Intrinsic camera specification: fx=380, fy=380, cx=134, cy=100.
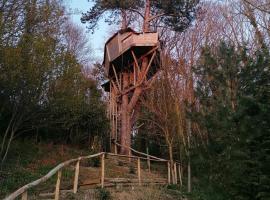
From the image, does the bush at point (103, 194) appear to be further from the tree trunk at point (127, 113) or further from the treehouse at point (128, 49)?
the treehouse at point (128, 49)

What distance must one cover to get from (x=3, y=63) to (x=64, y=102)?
2.99 m

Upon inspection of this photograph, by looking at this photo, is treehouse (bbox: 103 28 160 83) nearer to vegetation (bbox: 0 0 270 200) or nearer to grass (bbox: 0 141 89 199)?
vegetation (bbox: 0 0 270 200)

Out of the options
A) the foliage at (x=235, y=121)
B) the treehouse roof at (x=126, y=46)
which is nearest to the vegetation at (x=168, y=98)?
the foliage at (x=235, y=121)

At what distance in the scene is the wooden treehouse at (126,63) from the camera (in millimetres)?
22734

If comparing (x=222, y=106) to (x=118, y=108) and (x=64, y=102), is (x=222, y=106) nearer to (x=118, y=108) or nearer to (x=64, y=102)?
(x=64, y=102)

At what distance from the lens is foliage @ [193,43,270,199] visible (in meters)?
7.52

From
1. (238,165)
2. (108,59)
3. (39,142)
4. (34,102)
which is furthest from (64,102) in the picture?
(108,59)

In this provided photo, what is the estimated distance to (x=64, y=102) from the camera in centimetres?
1475

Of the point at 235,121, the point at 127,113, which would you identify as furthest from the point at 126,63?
the point at 235,121

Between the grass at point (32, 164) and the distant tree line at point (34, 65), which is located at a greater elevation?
the distant tree line at point (34, 65)

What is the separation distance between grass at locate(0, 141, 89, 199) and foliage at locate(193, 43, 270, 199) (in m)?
5.13

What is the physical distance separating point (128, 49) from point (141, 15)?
3.36 m

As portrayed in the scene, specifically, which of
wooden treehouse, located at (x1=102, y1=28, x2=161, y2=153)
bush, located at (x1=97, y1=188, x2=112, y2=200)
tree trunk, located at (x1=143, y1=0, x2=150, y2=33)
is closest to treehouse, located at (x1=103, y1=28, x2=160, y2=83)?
wooden treehouse, located at (x1=102, y1=28, x2=161, y2=153)

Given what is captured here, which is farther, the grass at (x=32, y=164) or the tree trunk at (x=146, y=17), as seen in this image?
the tree trunk at (x=146, y=17)
